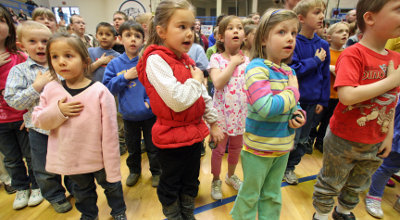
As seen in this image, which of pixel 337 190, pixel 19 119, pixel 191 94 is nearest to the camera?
pixel 191 94

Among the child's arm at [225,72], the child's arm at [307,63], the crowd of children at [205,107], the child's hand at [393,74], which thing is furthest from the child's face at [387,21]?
the child's arm at [225,72]

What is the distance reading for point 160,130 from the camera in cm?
111

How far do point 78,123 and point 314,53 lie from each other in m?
1.84

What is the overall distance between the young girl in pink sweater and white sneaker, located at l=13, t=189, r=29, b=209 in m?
0.85

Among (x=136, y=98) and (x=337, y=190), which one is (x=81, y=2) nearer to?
(x=136, y=98)

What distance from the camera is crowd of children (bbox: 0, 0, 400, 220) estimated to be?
3.41ft

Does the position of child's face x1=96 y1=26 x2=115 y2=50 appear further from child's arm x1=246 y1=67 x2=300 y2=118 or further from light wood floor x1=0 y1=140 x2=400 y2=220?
child's arm x1=246 y1=67 x2=300 y2=118

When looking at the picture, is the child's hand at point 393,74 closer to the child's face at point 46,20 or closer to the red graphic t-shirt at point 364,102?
the red graphic t-shirt at point 364,102

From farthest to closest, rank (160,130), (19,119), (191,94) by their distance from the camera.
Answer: (19,119)
(160,130)
(191,94)

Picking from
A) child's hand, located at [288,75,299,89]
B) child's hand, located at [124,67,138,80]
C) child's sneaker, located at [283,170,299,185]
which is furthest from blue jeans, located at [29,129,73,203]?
child's sneaker, located at [283,170,299,185]

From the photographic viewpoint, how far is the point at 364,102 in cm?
→ 113

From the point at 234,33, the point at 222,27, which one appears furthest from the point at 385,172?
the point at 222,27

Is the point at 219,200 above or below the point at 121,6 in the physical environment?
below

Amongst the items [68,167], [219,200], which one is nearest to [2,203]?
[68,167]
